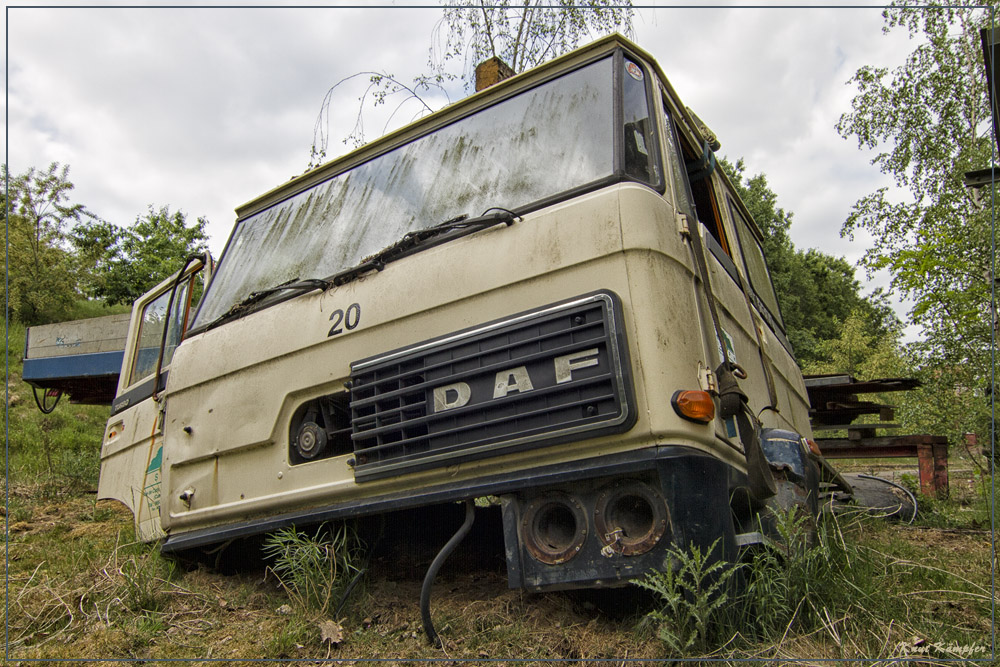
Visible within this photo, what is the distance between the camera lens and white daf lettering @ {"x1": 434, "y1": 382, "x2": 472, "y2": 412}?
2.52 meters

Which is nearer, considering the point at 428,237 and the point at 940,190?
the point at 428,237

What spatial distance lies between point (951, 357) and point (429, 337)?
11607 mm

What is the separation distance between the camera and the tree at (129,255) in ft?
63.9

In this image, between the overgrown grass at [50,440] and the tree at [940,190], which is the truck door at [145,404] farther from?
the tree at [940,190]

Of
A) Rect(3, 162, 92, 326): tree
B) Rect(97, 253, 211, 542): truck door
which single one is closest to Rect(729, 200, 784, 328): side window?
Rect(97, 253, 211, 542): truck door

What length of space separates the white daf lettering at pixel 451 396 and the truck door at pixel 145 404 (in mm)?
2036

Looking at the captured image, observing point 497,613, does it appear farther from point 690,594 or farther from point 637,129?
point 637,129

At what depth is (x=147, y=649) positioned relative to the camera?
260 centimetres

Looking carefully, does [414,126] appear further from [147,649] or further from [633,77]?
[147,649]

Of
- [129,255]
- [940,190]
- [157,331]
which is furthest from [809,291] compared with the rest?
[157,331]

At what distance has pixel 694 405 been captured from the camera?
89.2 inches

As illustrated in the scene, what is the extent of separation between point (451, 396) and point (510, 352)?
0.28 m

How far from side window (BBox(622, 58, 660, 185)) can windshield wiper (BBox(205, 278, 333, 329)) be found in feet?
4.51

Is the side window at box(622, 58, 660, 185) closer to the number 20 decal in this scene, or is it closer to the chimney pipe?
the number 20 decal
